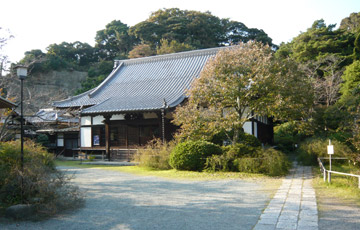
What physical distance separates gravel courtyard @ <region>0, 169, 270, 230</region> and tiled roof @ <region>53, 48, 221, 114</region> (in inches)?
288

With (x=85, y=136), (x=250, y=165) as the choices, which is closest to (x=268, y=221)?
(x=250, y=165)

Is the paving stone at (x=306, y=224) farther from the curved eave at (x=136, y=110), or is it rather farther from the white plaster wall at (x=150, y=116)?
the white plaster wall at (x=150, y=116)

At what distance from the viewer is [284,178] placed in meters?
10.8

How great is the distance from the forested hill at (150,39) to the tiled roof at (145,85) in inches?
463

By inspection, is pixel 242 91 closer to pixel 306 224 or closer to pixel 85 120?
pixel 306 224

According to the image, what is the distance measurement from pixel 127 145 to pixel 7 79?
8592 millimetres

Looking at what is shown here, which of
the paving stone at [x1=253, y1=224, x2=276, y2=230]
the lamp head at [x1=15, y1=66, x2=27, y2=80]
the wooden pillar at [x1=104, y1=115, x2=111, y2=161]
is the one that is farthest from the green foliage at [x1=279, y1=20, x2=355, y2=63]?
the lamp head at [x1=15, y1=66, x2=27, y2=80]

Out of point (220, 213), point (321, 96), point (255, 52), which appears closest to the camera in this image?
point (220, 213)

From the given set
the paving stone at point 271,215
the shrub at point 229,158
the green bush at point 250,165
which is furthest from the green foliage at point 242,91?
the paving stone at point 271,215

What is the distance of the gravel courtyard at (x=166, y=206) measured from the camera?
5.47m

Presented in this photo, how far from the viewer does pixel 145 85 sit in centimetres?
2064

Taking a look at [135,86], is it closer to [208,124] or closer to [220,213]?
[208,124]

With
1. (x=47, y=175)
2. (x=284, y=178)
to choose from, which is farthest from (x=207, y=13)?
(x=47, y=175)

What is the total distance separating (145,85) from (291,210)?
15652mm
